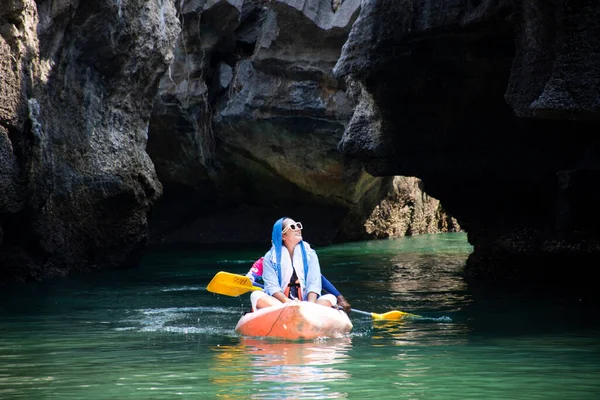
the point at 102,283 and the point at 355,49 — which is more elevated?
the point at 355,49

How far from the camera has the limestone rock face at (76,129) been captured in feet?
44.3

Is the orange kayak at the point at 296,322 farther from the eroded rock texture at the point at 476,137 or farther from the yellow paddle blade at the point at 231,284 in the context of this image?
the eroded rock texture at the point at 476,137

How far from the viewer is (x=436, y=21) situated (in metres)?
12.9

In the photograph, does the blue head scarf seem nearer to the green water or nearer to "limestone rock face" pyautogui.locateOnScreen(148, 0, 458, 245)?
the green water

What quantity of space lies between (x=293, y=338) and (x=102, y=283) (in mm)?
7102

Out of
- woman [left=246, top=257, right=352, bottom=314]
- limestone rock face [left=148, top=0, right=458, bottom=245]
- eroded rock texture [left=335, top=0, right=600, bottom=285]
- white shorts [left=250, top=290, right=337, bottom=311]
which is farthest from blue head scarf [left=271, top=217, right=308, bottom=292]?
limestone rock face [left=148, top=0, right=458, bottom=245]

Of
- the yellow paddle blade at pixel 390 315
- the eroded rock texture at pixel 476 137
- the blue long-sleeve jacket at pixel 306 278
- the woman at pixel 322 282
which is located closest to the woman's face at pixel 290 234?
the blue long-sleeve jacket at pixel 306 278

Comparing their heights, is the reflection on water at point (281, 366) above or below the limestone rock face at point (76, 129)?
below

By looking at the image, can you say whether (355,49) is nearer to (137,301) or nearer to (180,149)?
(137,301)

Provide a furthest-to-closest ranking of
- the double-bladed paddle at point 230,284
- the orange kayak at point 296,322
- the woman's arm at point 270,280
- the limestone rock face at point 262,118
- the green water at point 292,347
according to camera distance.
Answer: the limestone rock face at point 262,118, the double-bladed paddle at point 230,284, the woman's arm at point 270,280, the orange kayak at point 296,322, the green water at point 292,347

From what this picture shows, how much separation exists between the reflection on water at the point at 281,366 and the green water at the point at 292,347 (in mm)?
14

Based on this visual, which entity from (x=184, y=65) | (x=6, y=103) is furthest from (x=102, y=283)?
(x=184, y=65)

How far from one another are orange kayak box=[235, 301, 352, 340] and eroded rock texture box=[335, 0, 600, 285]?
172 inches

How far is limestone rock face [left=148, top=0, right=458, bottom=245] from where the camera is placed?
22.2 m
